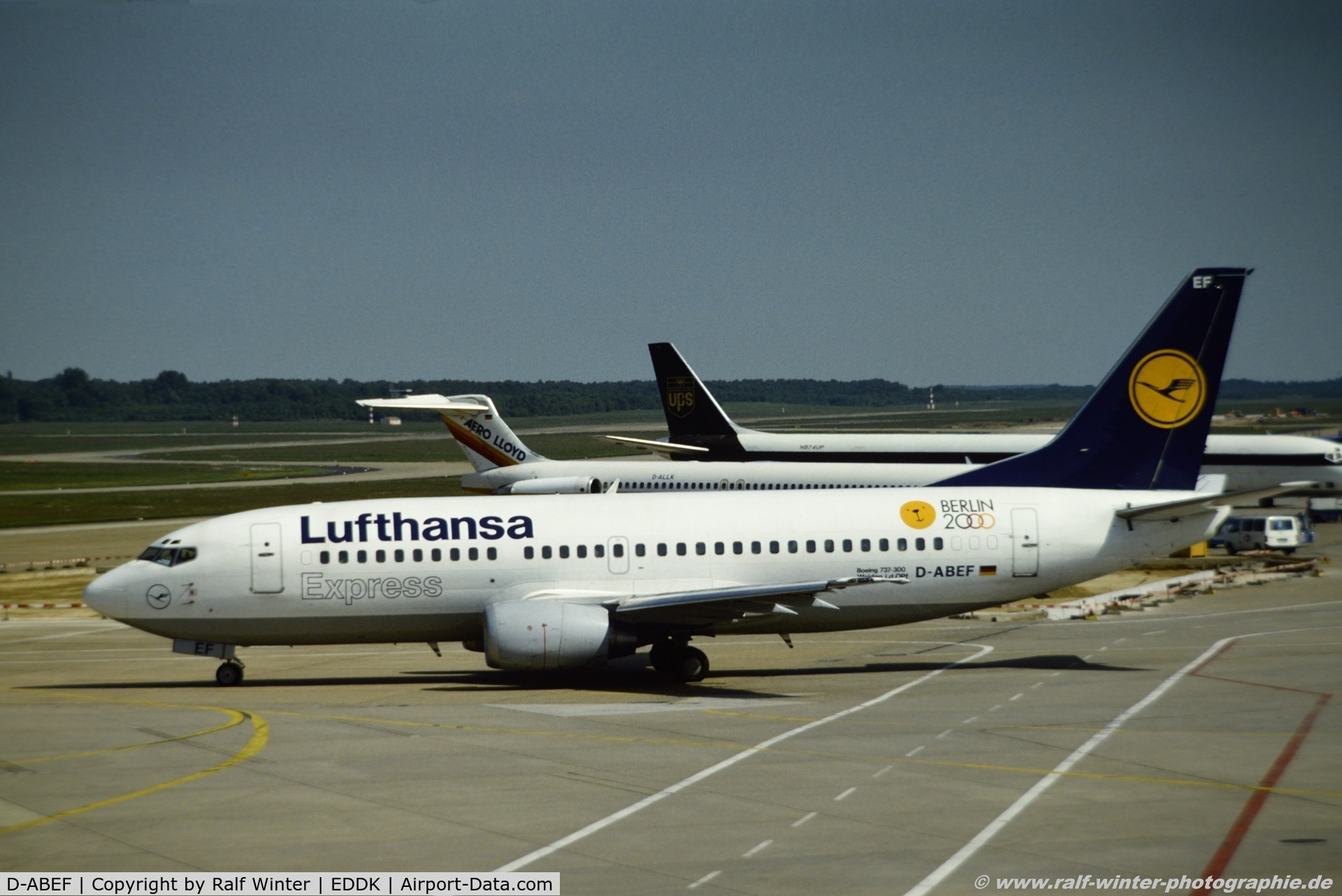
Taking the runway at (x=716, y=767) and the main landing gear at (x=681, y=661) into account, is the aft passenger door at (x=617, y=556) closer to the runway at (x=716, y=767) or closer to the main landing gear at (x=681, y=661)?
the main landing gear at (x=681, y=661)

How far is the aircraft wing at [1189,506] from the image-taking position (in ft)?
99.7

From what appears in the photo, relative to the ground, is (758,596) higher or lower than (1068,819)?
higher

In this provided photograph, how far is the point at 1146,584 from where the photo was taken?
159 feet

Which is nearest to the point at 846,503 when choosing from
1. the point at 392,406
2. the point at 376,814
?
the point at 376,814

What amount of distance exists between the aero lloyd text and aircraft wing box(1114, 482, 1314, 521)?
15185 mm

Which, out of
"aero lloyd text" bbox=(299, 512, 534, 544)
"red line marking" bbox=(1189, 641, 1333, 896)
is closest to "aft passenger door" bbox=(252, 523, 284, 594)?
"aero lloyd text" bbox=(299, 512, 534, 544)

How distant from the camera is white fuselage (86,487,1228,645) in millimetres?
29828

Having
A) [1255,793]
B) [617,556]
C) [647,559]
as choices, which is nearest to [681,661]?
[647,559]

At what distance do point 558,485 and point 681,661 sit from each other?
106 feet

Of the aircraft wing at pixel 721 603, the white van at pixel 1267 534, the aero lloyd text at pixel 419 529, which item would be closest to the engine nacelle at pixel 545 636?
the aircraft wing at pixel 721 603

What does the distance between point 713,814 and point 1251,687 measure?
50.6 ft

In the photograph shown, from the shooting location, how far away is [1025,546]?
31.1m

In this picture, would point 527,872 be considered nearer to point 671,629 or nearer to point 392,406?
point 671,629

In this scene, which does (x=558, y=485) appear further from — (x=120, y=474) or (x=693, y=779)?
(x=120, y=474)
